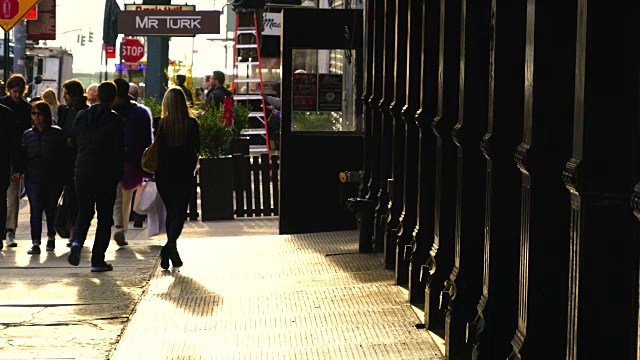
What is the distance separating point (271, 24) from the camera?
2273cm

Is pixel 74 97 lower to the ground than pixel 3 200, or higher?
higher

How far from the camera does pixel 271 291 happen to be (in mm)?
11023

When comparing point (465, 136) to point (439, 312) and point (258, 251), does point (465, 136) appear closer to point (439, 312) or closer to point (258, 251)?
point (439, 312)

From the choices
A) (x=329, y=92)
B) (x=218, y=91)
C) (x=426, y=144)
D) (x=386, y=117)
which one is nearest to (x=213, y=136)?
(x=329, y=92)

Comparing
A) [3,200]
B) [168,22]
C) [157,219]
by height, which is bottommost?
[157,219]

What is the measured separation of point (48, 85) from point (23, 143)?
3441 centimetres

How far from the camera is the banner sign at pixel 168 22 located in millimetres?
28844

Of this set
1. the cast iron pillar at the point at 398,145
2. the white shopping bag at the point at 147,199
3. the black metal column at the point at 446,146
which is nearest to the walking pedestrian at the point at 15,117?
Result: the white shopping bag at the point at 147,199

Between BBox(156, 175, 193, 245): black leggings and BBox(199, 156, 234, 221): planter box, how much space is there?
5.88 m

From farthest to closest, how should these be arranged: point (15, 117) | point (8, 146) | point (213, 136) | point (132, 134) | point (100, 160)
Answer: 1. point (213, 136)
2. point (15, 117)
3. point (132, 134)
4. point (8, 146)
5. point (100, 160)

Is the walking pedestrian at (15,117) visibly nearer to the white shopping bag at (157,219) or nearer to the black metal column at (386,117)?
the white shopping bag at (157,219)

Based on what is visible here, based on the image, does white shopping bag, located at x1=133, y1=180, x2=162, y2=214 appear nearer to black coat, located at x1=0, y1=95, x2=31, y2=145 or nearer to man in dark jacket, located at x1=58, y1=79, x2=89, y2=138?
man in dark jacket, located at x1=58, y1=79, x2=89, y2=138

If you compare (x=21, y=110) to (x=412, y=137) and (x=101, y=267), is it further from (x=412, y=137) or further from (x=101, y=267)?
(x=412, y=137)

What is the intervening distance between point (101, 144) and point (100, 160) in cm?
13
